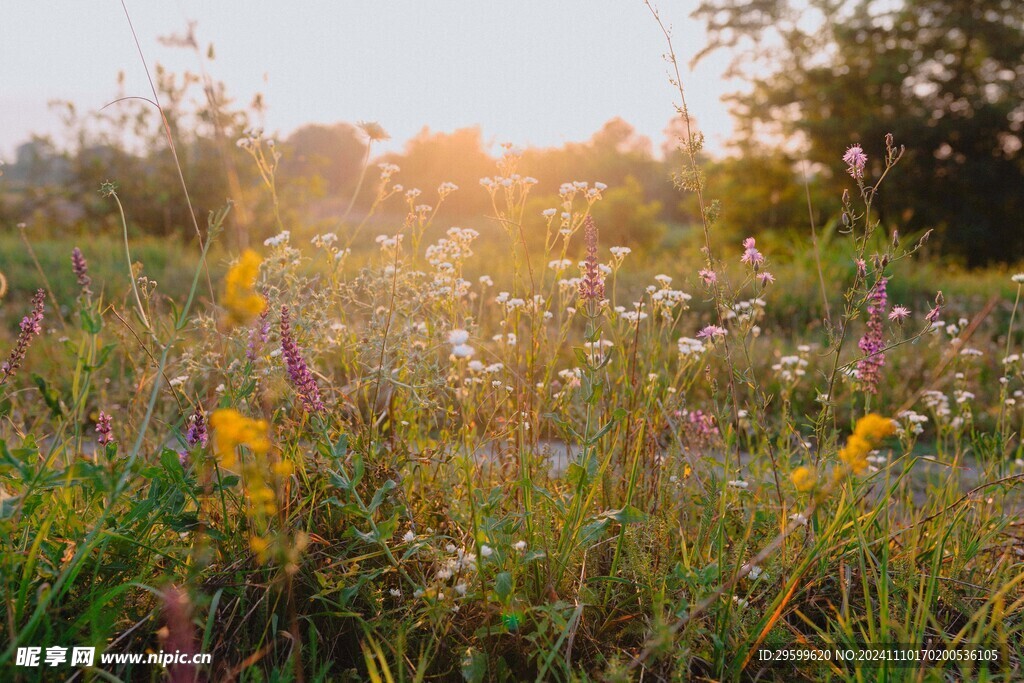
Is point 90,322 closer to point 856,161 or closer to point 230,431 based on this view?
point 230,431

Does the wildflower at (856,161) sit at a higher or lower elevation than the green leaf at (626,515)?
higher

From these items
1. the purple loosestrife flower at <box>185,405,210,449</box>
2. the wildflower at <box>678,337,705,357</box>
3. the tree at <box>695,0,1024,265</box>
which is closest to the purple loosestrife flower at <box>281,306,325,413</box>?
the purple loosestrife flower at <box>185,405,210,449</box>

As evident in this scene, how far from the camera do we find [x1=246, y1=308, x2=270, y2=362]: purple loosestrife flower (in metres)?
1.86

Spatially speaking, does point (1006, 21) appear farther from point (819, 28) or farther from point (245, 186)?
point (245, 186)

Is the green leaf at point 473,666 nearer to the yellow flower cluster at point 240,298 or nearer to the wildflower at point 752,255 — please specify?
the yellow flower cluster at point 240,298

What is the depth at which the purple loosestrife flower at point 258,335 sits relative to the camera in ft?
6.09

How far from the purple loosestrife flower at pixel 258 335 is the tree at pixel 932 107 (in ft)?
44.3

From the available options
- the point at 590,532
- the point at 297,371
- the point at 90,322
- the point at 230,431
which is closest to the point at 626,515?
the point at 590,532

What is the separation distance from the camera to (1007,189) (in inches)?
536

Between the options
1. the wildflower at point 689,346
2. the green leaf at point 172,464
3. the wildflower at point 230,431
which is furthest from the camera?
the wildflower at point 689,346

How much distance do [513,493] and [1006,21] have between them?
16.3 meters

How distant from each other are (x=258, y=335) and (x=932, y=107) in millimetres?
15462

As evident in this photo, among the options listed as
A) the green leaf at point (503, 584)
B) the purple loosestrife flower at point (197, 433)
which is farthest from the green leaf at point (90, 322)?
the green leaf at point (503, 584)

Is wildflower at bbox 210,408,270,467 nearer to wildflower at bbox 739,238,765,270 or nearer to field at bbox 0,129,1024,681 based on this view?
field at bbox 0,129,1024,681
